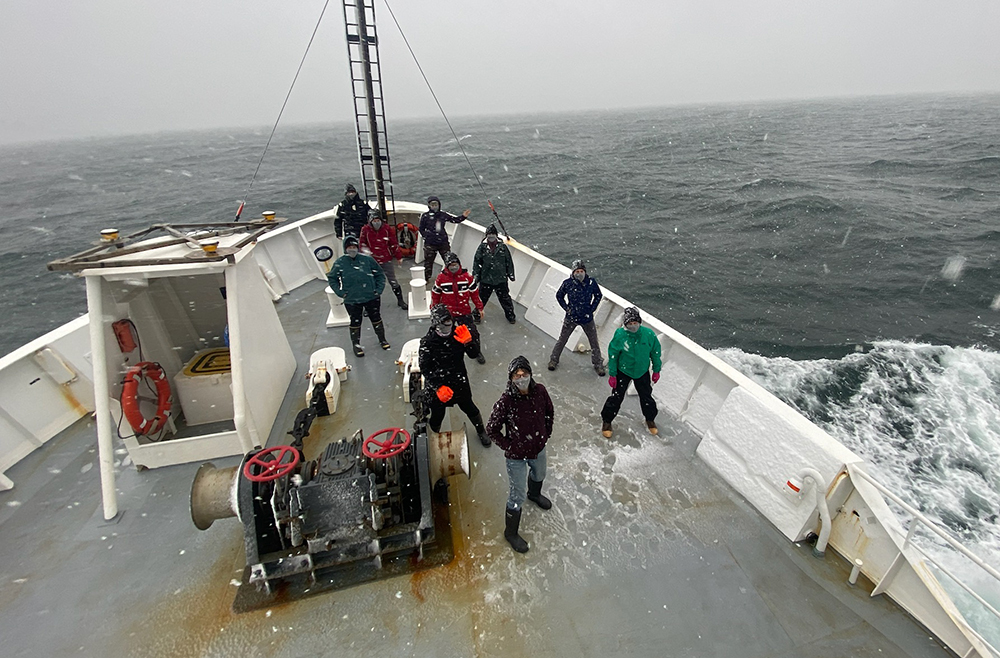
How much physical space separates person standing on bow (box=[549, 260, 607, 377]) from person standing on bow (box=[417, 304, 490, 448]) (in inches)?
68.6

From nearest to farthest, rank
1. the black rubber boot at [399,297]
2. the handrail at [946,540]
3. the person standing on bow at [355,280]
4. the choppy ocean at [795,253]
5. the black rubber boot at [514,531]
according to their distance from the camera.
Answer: the handrail at [946,540] → the black rubber boot at [514,531] → the person standing on bow at [355,280] → the choppy ocean at [795,253] → the black rubber boot at [399,297]

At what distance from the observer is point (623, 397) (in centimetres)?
470

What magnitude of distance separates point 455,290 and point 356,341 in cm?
163

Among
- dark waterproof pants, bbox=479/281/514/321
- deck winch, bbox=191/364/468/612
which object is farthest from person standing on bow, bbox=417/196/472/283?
deck winch, bbox=191/364/468/612

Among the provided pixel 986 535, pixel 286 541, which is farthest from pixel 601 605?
pixel 986 535

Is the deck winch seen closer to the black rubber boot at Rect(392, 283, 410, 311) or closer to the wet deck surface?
the wet deck surface

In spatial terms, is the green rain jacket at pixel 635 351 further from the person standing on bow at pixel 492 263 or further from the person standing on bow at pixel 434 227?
the person standing on bow at pixel 434 227

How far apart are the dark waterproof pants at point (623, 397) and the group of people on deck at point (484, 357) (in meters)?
0.01

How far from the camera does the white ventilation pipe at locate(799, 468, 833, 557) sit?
11.3 ft

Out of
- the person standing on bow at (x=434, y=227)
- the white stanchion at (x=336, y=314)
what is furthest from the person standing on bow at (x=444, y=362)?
the person standing on bow at (x=434, y=227)

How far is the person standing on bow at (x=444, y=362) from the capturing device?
4137mm

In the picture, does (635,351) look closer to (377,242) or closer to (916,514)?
(916,514)

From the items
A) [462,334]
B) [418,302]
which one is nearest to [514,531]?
[462,334]

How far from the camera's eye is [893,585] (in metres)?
3.21
